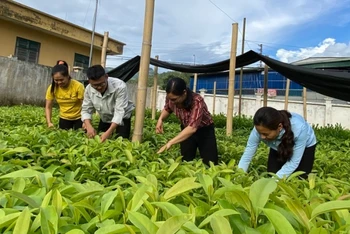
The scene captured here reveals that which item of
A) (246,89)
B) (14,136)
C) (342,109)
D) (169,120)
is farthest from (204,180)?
(246,89)

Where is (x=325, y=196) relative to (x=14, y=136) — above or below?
below

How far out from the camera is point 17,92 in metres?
11.4

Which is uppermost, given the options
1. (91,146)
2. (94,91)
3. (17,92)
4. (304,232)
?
(17,92)

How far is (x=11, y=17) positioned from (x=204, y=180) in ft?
44.0

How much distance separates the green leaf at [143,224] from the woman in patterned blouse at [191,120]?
1910mm

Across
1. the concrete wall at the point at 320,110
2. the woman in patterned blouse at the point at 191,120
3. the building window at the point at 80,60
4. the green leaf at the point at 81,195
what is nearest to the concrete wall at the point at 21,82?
the building window at the point at 80,60

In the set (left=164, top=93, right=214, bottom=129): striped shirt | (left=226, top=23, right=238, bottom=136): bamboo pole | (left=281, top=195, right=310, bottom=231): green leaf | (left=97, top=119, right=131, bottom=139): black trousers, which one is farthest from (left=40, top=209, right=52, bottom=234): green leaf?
(left=226, top=23, right=238, bottom=136): bamboo pole

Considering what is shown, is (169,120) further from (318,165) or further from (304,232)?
(304,232)

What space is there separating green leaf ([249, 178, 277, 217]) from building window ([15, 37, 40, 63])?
14.8 metres

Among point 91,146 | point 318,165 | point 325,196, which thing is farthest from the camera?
point 318,165

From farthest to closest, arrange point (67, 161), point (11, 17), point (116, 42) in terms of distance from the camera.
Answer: point (116, 42) < point (11, 17) < point (67, 161)

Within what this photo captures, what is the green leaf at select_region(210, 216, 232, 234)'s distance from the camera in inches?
29.3

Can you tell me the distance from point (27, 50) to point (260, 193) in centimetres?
1503

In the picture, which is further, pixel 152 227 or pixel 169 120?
pixel 169 120
